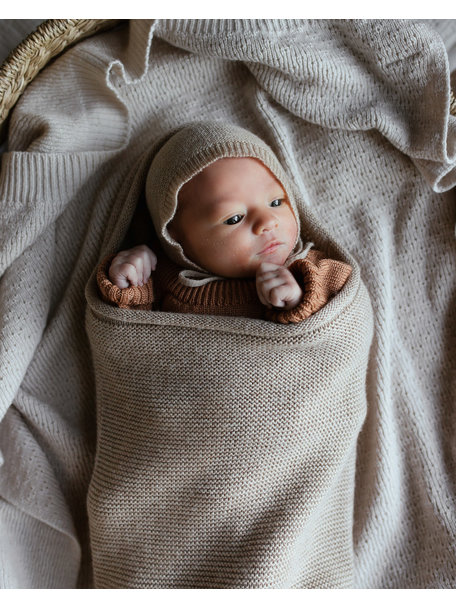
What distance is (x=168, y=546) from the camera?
3.88 feet

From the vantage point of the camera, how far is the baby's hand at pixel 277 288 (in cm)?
111

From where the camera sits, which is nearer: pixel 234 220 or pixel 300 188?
pixel 234 220

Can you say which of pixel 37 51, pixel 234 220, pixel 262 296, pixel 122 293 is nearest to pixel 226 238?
pixel 234 220

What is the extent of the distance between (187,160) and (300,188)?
1.08ft

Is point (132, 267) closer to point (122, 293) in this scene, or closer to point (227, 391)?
point (122, 293)

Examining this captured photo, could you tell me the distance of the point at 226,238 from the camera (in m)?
1.17

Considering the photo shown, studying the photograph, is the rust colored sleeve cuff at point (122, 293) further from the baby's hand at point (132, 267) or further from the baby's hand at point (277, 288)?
the baby's hand at point (277, 288)

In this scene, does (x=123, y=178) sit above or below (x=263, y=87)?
below

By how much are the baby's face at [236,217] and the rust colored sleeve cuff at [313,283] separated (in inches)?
2.7

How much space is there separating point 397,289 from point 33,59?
100 cm

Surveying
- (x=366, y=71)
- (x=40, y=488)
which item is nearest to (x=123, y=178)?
(x=366, y=71)

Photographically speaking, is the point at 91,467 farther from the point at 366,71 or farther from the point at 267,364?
the point at 366,71

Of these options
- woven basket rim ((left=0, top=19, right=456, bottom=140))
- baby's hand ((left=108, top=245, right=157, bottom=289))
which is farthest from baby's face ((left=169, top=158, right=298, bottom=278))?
woven basket rim ((left=0, top=19, right=456, bottom=140))

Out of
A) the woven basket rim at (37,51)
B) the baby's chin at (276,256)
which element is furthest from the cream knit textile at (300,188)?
the baby's chin at (276,256)
